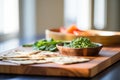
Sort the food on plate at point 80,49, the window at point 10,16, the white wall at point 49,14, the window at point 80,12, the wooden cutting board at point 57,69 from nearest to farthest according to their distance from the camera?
the wooden cutting board at point 57,69
the food on plate at point 80,49
the window at point 10,16
the white wall at point 49,14
the window at point 80,12

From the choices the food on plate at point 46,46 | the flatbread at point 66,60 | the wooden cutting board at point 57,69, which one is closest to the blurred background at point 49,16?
the food on plate at point 46,46

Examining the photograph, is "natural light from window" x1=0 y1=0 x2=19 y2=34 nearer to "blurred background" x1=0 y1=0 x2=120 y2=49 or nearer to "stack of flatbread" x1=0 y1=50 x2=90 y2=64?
"blurred background" x1=0 y1=0 x2=120 y2=49

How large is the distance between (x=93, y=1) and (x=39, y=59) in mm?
3109

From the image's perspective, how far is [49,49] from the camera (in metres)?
1.87

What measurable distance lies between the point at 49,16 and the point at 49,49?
199cm

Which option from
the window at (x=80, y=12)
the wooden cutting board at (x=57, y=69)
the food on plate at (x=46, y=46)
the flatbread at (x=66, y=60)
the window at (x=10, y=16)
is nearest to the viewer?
the wooden cutting board at (x=57, y=69)

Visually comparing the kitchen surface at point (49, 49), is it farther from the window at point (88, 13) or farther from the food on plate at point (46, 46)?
the window at point (88, 13)

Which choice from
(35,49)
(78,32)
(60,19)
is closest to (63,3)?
(60,19)

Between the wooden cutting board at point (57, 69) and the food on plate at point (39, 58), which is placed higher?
the food on plate at point (39, 58)

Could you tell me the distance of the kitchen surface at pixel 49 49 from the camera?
143cm

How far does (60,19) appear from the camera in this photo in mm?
3963

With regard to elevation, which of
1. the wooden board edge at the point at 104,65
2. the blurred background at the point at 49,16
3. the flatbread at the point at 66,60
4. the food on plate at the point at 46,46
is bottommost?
the wooden board edge at the point at 104,65

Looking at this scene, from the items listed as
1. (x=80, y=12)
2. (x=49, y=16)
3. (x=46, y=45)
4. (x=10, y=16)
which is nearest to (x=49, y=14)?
(x=49, y=16)

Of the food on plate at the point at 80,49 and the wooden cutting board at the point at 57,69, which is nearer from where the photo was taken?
the wooden cutting board at the point at 57,69
